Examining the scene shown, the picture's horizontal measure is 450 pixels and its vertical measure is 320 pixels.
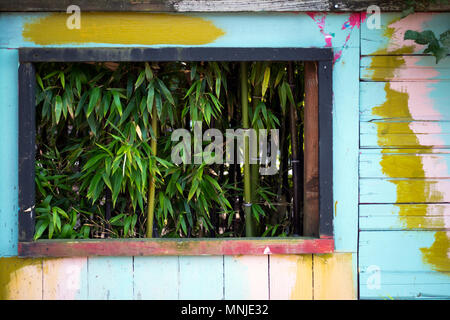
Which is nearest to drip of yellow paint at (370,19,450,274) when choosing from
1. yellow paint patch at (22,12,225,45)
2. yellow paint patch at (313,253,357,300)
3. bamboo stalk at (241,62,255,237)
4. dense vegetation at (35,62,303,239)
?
yellow paint patch at (313,253,357,300)

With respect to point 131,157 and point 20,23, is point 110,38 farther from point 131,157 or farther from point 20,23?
point 131,157

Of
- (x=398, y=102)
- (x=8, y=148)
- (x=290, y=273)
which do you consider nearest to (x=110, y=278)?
(x=8, y=148)

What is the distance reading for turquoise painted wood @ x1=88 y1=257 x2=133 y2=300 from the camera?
8.49 ft

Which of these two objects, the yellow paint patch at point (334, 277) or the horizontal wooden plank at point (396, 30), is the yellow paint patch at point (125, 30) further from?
the yellow paint patch at point (334, 277)

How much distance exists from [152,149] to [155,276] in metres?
0.73

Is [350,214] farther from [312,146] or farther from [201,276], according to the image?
[201,276]

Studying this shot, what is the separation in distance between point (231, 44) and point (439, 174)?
1365 millimetres

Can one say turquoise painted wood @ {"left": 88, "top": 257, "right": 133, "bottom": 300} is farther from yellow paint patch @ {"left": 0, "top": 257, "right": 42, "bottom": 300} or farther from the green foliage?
the green foliage

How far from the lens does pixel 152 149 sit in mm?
2775

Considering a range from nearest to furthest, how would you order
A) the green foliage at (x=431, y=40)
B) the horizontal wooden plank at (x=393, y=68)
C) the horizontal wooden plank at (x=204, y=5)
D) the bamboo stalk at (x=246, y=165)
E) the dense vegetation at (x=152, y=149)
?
the green foliage at (x=431, y=40) < the horizontal wooden plank at (x=204, y=5) < the horizontal wooden plank at (x=393, y=68) < the dense vegetation at (x=152, y=149) < the bamboo stalk at (x=246, y=165)

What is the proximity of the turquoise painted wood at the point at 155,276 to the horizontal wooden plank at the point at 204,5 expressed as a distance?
137cm

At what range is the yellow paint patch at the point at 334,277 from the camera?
262 cm

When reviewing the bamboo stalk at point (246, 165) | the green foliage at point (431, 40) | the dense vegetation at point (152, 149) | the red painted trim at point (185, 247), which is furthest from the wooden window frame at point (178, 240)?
the green foliage at point (431, 40)

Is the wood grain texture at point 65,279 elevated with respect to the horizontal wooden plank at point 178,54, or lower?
lower
